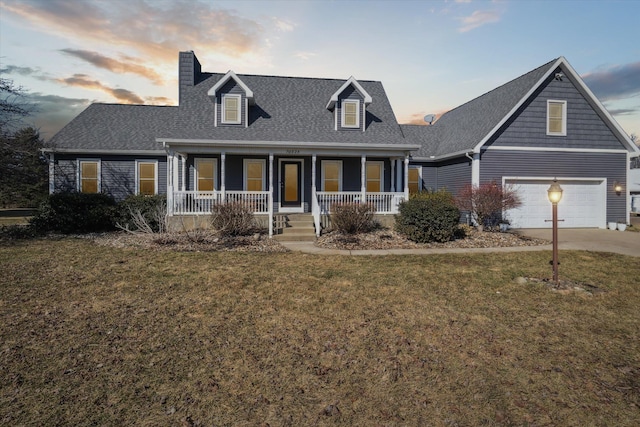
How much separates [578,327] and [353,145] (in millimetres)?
10372

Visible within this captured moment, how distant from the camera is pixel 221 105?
49.7 ft

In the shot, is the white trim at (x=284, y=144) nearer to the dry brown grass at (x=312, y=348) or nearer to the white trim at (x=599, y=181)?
the white trim at (x=599, y=181)

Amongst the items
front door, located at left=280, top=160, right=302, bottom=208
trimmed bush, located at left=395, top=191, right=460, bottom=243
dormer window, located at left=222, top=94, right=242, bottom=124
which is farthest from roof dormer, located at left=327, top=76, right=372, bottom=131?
trimmed bush, located at left=395, top=191, right=460, bottom=243

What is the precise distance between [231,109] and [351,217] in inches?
301

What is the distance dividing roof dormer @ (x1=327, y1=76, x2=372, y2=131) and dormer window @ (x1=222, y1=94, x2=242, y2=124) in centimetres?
425

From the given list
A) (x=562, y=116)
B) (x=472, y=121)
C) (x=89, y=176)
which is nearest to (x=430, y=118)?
(x=472, y=121)

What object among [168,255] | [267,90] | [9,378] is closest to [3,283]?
[168,255]

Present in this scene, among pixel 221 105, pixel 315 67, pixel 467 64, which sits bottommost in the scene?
pixel 221 105

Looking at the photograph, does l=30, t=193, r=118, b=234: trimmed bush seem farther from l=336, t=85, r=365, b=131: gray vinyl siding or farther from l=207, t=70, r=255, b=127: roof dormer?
l=336, t=85, r=365, b=131: gray vinyl siding

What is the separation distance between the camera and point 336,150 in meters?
14.3

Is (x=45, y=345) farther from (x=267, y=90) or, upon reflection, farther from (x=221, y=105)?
(x=267, y=90)

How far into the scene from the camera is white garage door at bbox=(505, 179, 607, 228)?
15617 mm

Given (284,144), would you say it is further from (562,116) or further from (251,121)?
(562,116)

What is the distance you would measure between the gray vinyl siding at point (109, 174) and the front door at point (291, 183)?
631 centimetres
